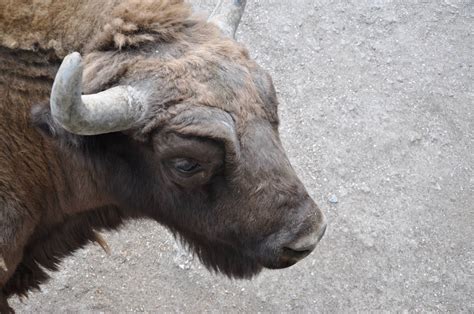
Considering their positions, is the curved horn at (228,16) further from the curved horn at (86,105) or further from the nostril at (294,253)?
the nostril at (294,253)

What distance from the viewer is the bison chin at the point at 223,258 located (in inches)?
185

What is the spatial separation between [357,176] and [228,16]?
3.93 meters

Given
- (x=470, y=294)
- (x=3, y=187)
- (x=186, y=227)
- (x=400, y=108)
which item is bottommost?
(x=470, y=294)

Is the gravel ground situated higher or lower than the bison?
lower

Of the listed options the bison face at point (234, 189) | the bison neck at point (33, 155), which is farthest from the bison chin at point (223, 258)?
the bison neck at point (33, 155)

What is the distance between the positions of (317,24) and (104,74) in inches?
238

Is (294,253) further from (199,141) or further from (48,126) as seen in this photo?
(48,126)

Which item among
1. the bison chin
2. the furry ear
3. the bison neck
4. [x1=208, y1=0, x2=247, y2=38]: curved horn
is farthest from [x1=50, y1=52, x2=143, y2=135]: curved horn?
the bison chin

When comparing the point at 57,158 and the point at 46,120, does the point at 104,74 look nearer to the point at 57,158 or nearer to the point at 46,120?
the point at 46,120

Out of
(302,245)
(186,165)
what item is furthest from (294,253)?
(186,165)

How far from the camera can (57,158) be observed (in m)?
4.34

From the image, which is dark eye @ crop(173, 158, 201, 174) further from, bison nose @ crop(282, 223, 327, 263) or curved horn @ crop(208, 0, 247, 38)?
curved horn @ crop(208, 0, 247, 38)

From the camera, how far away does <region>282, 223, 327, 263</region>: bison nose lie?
4258mm

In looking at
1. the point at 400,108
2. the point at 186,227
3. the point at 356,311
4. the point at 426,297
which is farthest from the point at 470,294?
the point at 186,227
